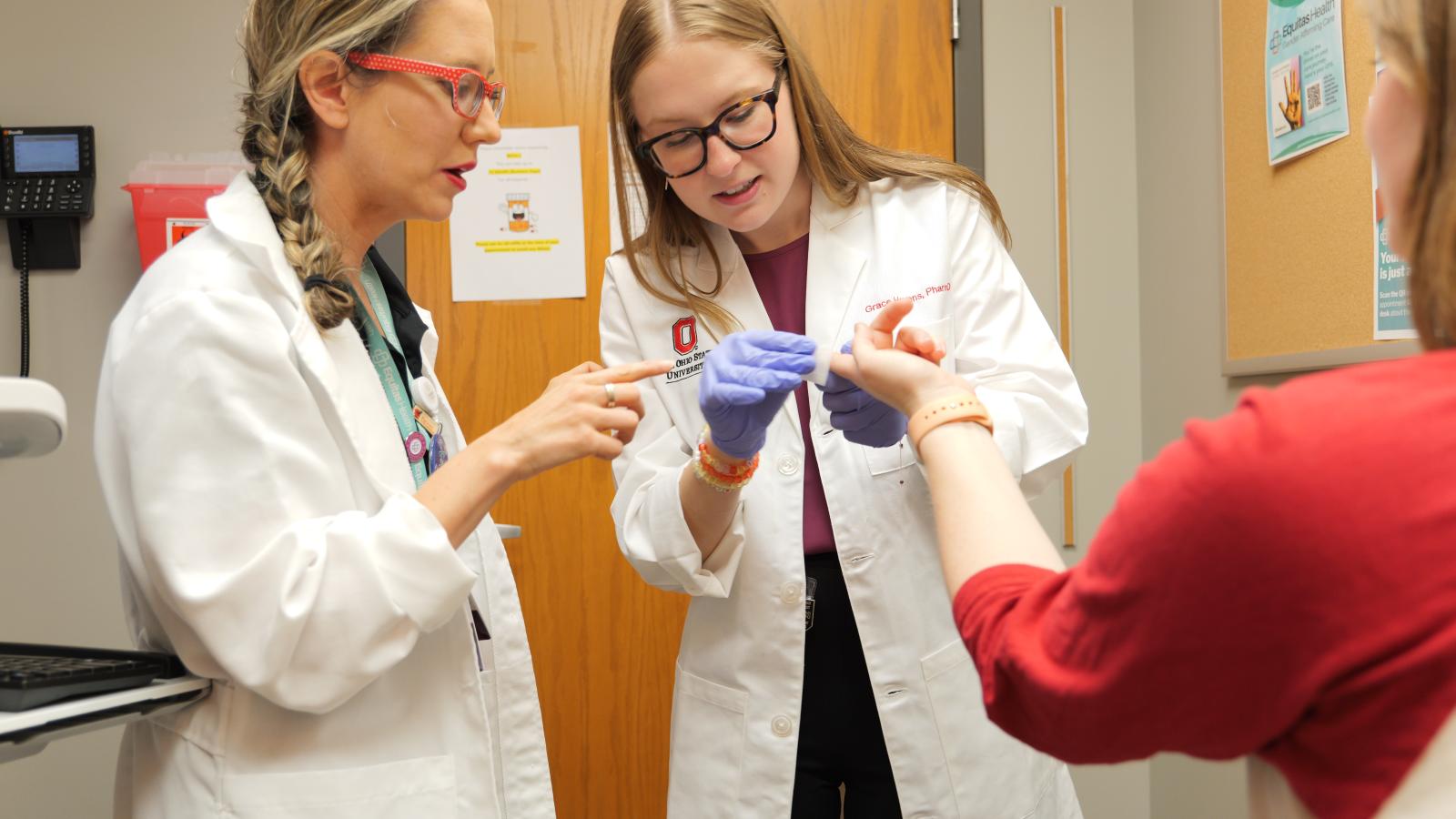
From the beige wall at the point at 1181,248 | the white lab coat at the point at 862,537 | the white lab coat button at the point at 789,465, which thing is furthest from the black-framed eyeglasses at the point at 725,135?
the beige wall at the point at 1181,248

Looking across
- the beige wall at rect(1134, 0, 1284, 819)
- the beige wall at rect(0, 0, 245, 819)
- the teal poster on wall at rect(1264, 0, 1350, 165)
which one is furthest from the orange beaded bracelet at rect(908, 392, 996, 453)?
the beige wall at rect(0, 0, 245, 819)

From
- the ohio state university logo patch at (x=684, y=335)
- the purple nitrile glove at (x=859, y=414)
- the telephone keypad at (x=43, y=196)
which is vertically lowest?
the purple nitrile glove at (x=859, y=414)

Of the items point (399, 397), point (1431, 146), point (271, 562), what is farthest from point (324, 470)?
point (1431, 146)

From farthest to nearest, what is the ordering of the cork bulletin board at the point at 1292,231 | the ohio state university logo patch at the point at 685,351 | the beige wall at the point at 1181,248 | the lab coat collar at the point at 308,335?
the beige wall at the point at 1181,248, the cork bulletin board at the point at 1292,231, the ohio state university logo patch at the point at 685,351, the lab coat collar at the point at 308,335

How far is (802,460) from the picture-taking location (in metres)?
1.43

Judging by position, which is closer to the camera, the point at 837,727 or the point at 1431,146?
the point at 1431,146

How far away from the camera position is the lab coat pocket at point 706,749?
138 centimetres

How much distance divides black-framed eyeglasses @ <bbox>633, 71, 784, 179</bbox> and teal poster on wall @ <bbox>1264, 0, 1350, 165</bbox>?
3.06 feet

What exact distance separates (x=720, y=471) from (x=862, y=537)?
0.68ft

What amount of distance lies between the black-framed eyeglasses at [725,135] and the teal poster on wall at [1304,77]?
3.06 ft

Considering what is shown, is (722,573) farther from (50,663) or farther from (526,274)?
(526,274)

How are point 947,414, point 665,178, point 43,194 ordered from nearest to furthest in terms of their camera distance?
point 947,414
point 665,178
point 43,194

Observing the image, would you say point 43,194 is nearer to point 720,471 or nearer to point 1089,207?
point 720,471

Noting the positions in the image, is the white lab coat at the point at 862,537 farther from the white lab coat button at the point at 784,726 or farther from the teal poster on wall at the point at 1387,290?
the teal poster on wall at the point at 1387,290
